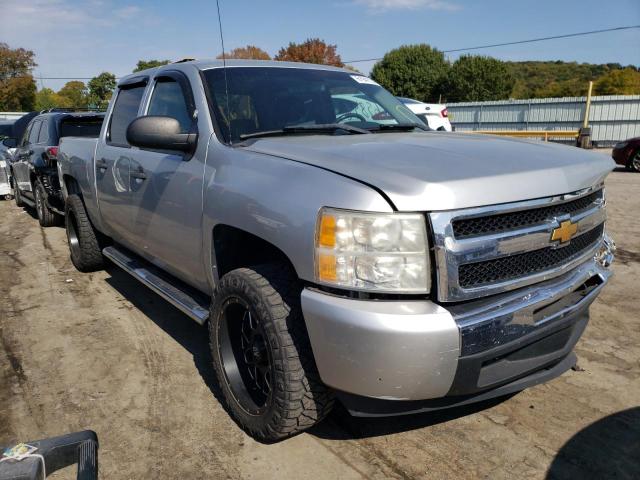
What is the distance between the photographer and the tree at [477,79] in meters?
56.0

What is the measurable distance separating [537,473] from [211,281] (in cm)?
185

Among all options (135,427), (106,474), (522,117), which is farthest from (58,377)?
(522,117)

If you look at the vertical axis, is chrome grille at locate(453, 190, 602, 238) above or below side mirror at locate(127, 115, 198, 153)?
below

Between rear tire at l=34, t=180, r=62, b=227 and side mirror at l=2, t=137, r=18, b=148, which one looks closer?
rear tire at l=34, t=180, r=62, b=227

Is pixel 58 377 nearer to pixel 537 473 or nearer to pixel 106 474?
pixel 106 474

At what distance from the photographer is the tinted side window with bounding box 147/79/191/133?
3.21m

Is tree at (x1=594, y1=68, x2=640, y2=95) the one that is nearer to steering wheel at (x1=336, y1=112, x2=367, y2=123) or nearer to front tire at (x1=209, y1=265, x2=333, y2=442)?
steering wheel at (x1=336, y1=112, x2=367, y2=123)

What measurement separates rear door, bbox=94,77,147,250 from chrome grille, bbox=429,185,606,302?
8.39 ft

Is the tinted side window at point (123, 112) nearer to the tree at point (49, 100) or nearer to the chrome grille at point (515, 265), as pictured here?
the chrome grille at point (515, 265)

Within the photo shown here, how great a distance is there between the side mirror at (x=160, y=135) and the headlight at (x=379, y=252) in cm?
129

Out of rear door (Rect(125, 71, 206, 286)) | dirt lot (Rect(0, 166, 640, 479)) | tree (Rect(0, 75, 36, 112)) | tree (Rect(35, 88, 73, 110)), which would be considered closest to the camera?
dirt lot (Rect(0, 166, 640, 479))

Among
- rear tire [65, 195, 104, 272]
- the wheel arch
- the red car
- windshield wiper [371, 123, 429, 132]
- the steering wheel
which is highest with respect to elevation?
the steering wheel

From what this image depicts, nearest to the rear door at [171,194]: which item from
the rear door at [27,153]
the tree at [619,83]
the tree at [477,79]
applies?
the rear door at [27,153]

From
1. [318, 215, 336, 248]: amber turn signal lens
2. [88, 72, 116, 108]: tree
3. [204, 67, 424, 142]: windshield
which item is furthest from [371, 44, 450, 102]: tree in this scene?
[318, 215, 336, 248]: amber turn signal lens
